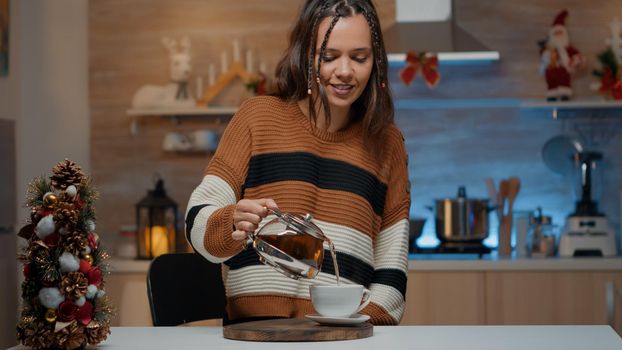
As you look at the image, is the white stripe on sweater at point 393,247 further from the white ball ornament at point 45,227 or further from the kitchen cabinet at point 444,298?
the kitchen cabinet at point 444,298

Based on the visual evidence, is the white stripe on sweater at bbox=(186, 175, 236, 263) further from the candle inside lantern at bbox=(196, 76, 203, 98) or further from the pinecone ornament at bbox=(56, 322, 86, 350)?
the candle inside lantern at bbox=(196, 76, 203, 98)

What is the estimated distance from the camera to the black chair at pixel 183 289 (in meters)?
1.94

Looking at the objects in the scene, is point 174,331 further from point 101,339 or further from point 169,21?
point 169,21

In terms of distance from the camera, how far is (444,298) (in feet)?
12.0

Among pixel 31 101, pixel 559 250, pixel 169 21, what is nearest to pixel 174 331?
pixel 31 101

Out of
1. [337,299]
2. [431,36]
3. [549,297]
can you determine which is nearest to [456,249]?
[549,297]

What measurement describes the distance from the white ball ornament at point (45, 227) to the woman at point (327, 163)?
0.41 meters

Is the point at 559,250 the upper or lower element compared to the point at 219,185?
lower

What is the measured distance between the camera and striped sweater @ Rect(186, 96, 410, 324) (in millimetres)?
1886

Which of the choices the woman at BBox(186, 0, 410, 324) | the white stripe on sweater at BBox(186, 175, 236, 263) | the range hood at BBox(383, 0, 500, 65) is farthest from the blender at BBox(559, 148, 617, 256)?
the white stripe on sweater at BBox(186, 175, 236, 263)

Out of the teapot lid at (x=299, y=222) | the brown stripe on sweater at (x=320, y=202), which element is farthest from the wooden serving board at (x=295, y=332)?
the brown stripe on sweater at (x=320, y=202)

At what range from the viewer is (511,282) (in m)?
3.63

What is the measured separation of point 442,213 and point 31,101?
5.29 feet

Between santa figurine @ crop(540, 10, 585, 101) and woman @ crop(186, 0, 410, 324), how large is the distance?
2066mm
